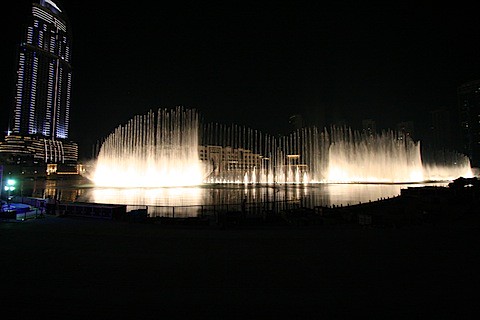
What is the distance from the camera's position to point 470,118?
436 ft

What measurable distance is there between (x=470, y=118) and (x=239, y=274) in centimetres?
17565

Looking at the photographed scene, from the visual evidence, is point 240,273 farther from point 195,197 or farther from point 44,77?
point 44,77

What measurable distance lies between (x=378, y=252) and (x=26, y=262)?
9710 mm

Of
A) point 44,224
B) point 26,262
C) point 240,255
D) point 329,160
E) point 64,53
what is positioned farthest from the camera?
point 64,53

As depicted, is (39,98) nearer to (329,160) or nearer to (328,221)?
(329,160)

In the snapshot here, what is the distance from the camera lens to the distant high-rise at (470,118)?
422 ft

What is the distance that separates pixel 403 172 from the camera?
2571 inches

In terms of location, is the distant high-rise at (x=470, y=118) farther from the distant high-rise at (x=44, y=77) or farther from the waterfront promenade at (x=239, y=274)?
the distant high-rise at (x=44, y=77)

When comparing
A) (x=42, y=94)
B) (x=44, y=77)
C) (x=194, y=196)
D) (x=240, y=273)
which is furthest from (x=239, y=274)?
(x=44, y=77)

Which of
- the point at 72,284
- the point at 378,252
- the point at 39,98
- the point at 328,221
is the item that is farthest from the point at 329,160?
the point at 39,98

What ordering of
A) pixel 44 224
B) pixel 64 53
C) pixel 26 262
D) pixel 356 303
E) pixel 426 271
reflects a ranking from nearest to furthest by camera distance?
pixel 356 303 → pixel 426 271 → pixel 26 262 → pixel 44 224 → pixel 64 53

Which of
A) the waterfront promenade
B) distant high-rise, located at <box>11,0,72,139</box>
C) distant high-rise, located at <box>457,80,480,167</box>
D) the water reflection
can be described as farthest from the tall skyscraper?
distant high-rise, located at <box>457,80,480,167</box>

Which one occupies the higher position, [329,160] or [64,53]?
[64,53]

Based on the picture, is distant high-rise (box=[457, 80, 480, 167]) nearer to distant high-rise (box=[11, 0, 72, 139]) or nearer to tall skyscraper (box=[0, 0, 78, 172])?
tall skyscraper (box=[0, 0, 78, 172])
